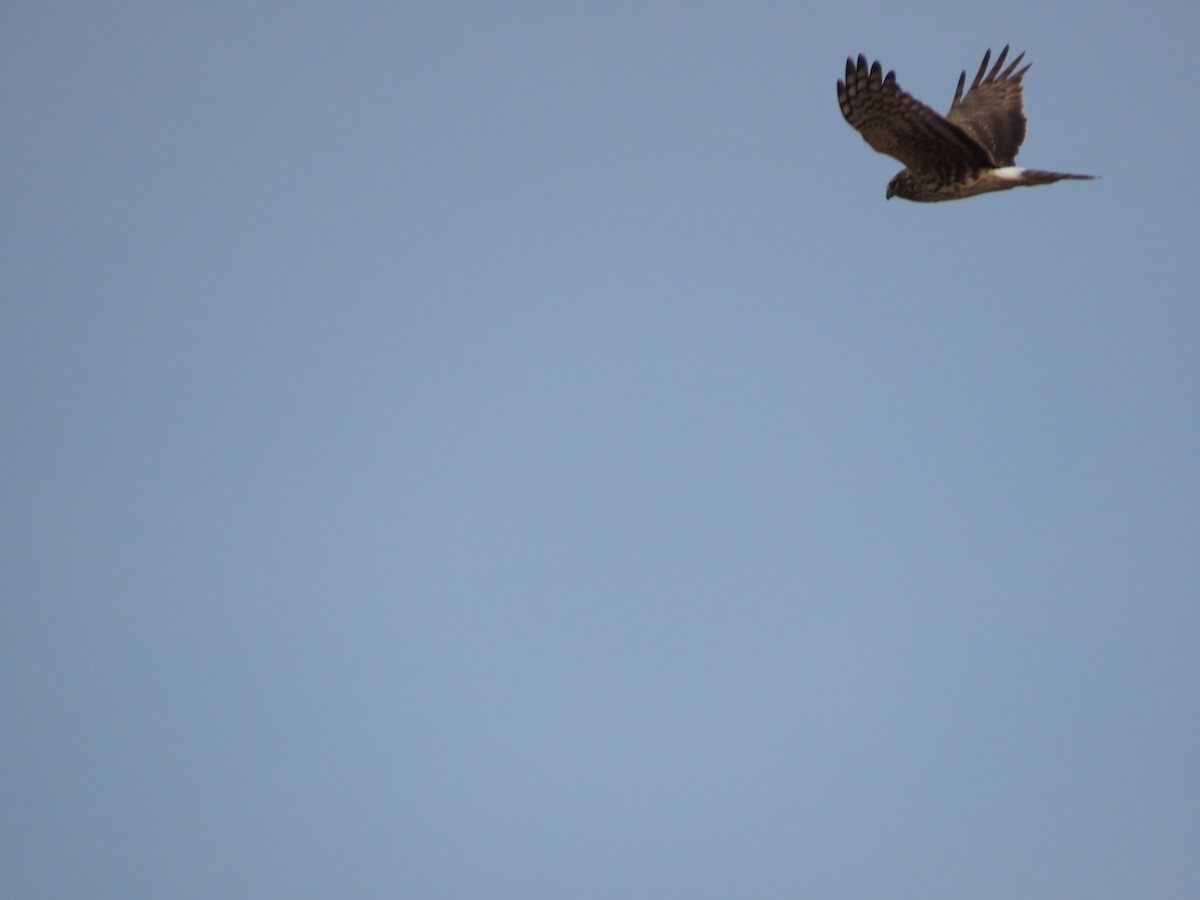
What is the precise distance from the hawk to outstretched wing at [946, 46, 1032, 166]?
15mm

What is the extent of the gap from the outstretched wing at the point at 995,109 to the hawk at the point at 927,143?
0.02 metres

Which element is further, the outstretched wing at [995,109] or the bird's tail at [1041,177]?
the outstretched wing at [995,109]

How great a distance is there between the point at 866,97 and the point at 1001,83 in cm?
245

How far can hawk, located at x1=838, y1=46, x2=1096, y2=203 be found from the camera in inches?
A: 456

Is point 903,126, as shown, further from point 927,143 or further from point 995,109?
point 995,109

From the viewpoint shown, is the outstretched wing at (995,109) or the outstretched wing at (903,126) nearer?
the outstretched wing at (903,126)

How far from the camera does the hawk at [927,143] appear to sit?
38.0 feet

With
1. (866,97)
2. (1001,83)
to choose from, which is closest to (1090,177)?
(866,97)

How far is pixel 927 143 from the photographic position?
11.9 m

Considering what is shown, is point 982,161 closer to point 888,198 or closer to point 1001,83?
point 888,198

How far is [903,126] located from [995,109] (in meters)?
1.99

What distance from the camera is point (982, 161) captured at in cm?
1179

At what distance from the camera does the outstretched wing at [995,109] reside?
12.9 meters

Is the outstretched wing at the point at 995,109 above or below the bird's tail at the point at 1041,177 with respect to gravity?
above
